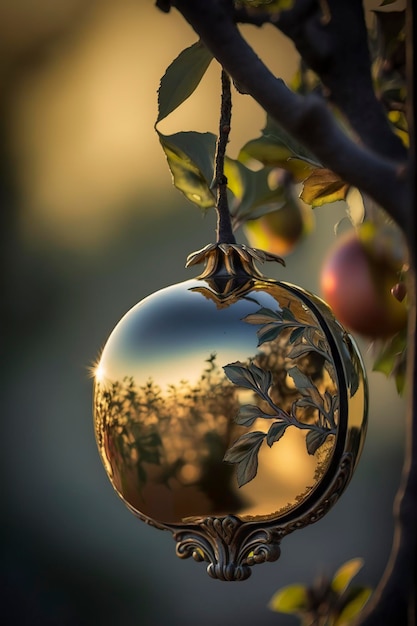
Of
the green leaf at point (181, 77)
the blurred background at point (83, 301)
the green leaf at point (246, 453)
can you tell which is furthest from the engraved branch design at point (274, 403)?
the blurred background at point (83, 301)

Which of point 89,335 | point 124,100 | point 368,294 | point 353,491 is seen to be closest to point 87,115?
point 124,100

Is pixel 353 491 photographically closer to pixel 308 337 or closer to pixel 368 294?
pixel 368 294

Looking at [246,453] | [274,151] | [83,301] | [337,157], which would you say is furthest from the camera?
[83,301]

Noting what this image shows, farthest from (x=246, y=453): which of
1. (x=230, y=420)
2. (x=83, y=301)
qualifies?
(x=83, y=301)

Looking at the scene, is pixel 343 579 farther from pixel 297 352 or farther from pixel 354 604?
pixel 297 352

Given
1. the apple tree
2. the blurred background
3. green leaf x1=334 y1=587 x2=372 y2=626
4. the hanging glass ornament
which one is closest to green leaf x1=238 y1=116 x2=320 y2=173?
the apple tree
